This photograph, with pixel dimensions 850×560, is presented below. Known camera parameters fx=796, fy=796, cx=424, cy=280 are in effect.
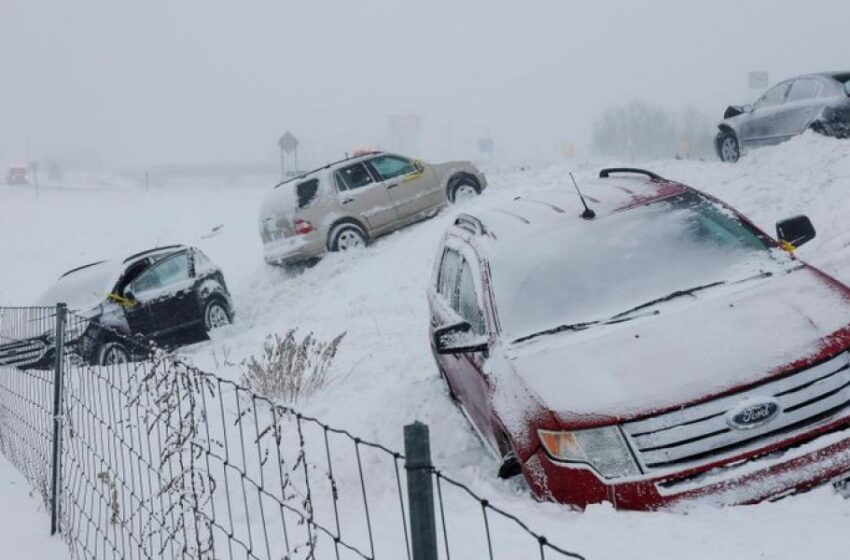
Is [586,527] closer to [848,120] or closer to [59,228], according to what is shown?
[848,120]

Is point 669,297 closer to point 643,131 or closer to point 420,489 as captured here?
point 420,489

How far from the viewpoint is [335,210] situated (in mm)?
15938

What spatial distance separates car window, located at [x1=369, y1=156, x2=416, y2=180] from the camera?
1673 centimetres

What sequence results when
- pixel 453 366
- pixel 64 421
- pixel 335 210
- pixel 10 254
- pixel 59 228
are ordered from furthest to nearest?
pixel 59 228 → pixel 10 254 → pixel 335 210 → pixel 453 366 → pixel 64 421

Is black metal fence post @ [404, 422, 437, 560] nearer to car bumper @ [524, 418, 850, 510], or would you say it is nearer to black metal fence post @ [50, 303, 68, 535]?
car bumper @ [524, 418, 850, 510]

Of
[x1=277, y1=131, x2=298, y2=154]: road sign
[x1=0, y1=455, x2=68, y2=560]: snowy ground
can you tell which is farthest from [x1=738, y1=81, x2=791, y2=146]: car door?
[x1=277, y1=131, x2=298, y2=154]: road sign

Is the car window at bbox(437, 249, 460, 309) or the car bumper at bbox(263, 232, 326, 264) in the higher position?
the car bumper at bbox(263, 232, 326, 264)

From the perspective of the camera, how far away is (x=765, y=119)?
14.3 meters

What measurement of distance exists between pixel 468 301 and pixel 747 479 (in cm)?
239

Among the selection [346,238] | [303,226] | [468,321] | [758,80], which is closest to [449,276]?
[468,321]

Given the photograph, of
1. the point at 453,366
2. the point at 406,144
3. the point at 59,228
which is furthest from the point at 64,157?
the point at 453,366

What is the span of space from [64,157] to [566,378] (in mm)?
167973

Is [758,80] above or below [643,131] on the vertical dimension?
below

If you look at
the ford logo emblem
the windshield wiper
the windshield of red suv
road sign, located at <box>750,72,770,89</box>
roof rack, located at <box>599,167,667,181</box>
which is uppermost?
road sign, located at <box>750,72,770,89</box>
